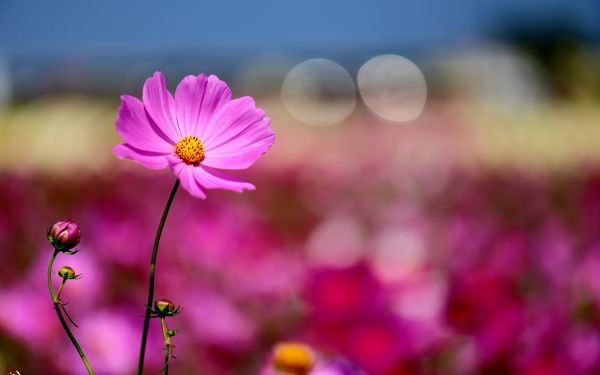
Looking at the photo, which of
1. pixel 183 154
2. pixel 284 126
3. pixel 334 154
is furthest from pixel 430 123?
pixel 183 154

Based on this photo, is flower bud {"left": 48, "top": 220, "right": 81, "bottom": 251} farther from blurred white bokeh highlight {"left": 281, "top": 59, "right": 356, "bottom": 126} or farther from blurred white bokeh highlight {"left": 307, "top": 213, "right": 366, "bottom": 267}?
blurred white bokeh highlight {"left": 281, "top": 59, "right": 356, "bottom": 126}

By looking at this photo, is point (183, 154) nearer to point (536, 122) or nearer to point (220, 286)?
point (220, 286)

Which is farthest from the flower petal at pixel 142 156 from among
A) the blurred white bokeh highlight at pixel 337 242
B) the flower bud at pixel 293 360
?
the blurred white bokeh highlight at pixel 337 242

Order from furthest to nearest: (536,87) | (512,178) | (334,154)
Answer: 1. (536,87)
2. (334,154)
3. (512,178)

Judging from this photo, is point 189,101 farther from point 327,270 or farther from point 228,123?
point 327,270

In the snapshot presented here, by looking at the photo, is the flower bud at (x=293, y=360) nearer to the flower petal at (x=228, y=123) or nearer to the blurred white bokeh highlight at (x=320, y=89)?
the flower petal at (x=228, y=123)

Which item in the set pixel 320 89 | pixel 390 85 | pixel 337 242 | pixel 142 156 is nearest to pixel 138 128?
pixel 142 156
